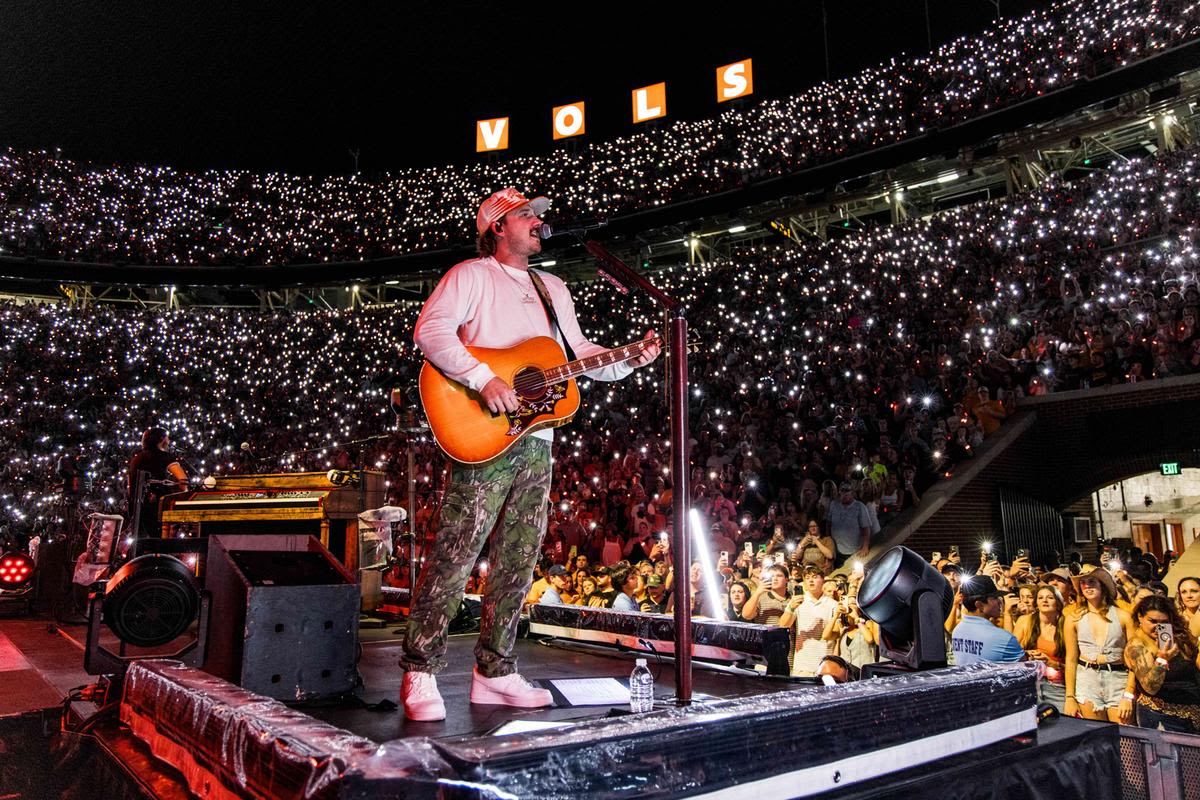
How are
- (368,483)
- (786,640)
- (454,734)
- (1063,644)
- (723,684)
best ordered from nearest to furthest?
(454,734) → (723,684) → (786,640) → (1063,644) → (368,483)

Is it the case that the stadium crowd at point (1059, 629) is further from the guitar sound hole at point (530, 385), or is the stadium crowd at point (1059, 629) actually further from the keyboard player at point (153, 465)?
the keyboard player at point (153, 465)

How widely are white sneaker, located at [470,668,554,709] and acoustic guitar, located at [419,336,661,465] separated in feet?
2.35

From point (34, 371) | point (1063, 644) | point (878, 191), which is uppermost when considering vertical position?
point (878, 191)

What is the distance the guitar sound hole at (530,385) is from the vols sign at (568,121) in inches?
738

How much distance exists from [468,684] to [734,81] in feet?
58.1

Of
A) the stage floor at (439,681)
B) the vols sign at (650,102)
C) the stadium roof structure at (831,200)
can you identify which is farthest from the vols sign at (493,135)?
the stage floor at (439,681)

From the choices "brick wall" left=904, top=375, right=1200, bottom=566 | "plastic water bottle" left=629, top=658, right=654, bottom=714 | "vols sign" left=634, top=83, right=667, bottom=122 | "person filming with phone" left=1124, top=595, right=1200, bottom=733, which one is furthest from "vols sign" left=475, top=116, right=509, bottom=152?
"plastic water bottle" left=629, top=658, right=654, bottom=714

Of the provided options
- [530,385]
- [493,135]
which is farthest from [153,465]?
[493,135]

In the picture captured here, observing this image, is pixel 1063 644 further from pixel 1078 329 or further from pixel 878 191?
pixel 878 191

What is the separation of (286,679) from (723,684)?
1.65 meters

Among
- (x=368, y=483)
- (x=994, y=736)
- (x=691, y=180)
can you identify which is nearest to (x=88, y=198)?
(x=691, y=180)

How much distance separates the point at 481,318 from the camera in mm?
2617

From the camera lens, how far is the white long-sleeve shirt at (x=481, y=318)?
95.3 inches

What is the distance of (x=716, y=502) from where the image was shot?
377 inches
